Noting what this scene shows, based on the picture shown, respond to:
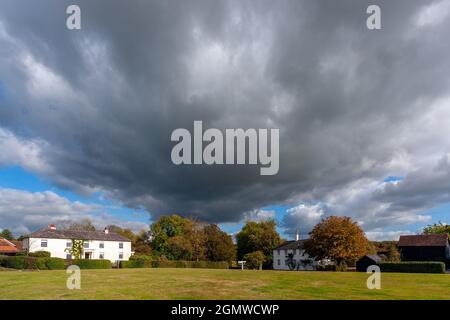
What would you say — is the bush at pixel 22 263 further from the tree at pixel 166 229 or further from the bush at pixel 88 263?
the tree at pixel 166 229

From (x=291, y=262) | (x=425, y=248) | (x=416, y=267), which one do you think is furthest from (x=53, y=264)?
(x=425, y=248)

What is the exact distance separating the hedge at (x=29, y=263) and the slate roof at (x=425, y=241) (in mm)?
68434

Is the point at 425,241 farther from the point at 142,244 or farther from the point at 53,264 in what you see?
the point at 53,264

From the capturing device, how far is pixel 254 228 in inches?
4163

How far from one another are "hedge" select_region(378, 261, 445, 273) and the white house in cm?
5931

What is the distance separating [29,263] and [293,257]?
59.3 metres

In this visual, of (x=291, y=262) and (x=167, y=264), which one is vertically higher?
(x=167, y=264)

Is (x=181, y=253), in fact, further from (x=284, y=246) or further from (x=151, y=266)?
(x=284, y=246)

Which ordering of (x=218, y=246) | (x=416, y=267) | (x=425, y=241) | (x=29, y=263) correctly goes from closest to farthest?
(x=29, y=263)
(x=416, y=267)
(x=425, y=241)
(x=218, y=246)

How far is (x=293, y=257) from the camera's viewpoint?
91438 mm

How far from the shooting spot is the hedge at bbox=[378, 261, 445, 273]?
5447 cm
